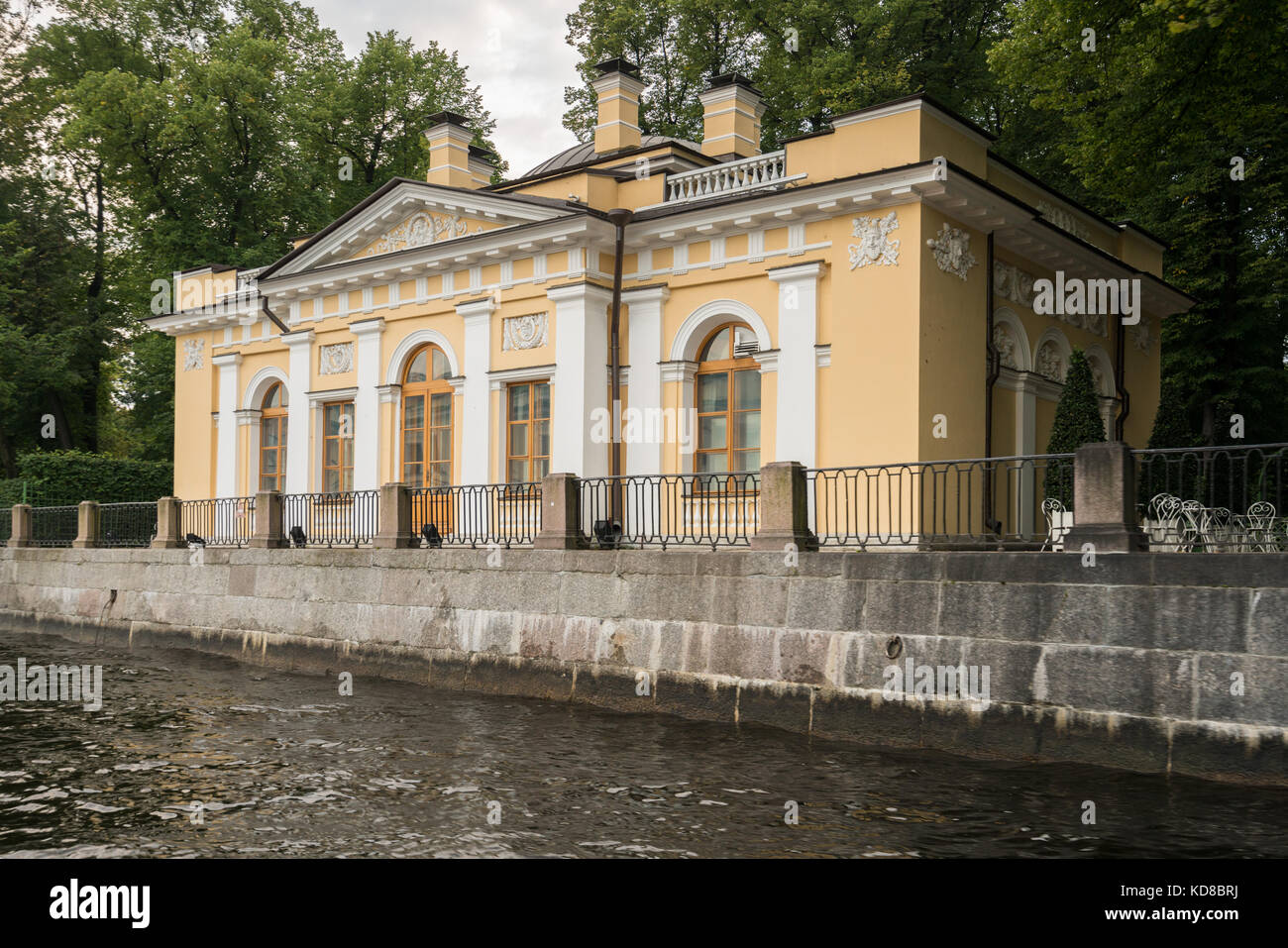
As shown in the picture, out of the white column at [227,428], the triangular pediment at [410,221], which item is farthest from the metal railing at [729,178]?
the white column at [227,428]

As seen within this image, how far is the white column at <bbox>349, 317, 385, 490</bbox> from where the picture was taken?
62.9 feet

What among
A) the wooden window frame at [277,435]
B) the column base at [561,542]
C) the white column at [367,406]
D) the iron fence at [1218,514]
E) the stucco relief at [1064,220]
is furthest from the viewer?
the wooden window frame at [277,435]

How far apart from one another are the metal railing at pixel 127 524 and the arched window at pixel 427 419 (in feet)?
16.2

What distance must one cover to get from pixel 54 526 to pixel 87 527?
2078 millimetres

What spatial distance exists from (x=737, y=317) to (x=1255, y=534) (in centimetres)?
797

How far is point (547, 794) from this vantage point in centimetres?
846

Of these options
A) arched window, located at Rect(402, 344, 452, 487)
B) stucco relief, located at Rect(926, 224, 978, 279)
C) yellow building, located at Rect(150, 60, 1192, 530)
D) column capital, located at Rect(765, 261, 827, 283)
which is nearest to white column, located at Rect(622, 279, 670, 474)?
yellow building, located at Rect(150, 60, 1192, 530)

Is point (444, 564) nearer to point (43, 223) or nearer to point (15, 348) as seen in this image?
point (15, 348)

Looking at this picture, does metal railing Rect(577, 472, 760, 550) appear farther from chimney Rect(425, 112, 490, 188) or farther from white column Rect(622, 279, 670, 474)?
chimney Rect(425, 112, 490, 188)

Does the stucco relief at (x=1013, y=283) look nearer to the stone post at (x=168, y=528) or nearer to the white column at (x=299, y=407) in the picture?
the white column at (x=299, y=407)

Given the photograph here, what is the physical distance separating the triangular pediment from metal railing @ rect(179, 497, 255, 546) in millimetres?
4310

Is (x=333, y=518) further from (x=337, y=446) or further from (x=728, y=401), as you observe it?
(x=728, y=401)

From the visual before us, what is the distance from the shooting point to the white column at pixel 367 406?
19175 mm
